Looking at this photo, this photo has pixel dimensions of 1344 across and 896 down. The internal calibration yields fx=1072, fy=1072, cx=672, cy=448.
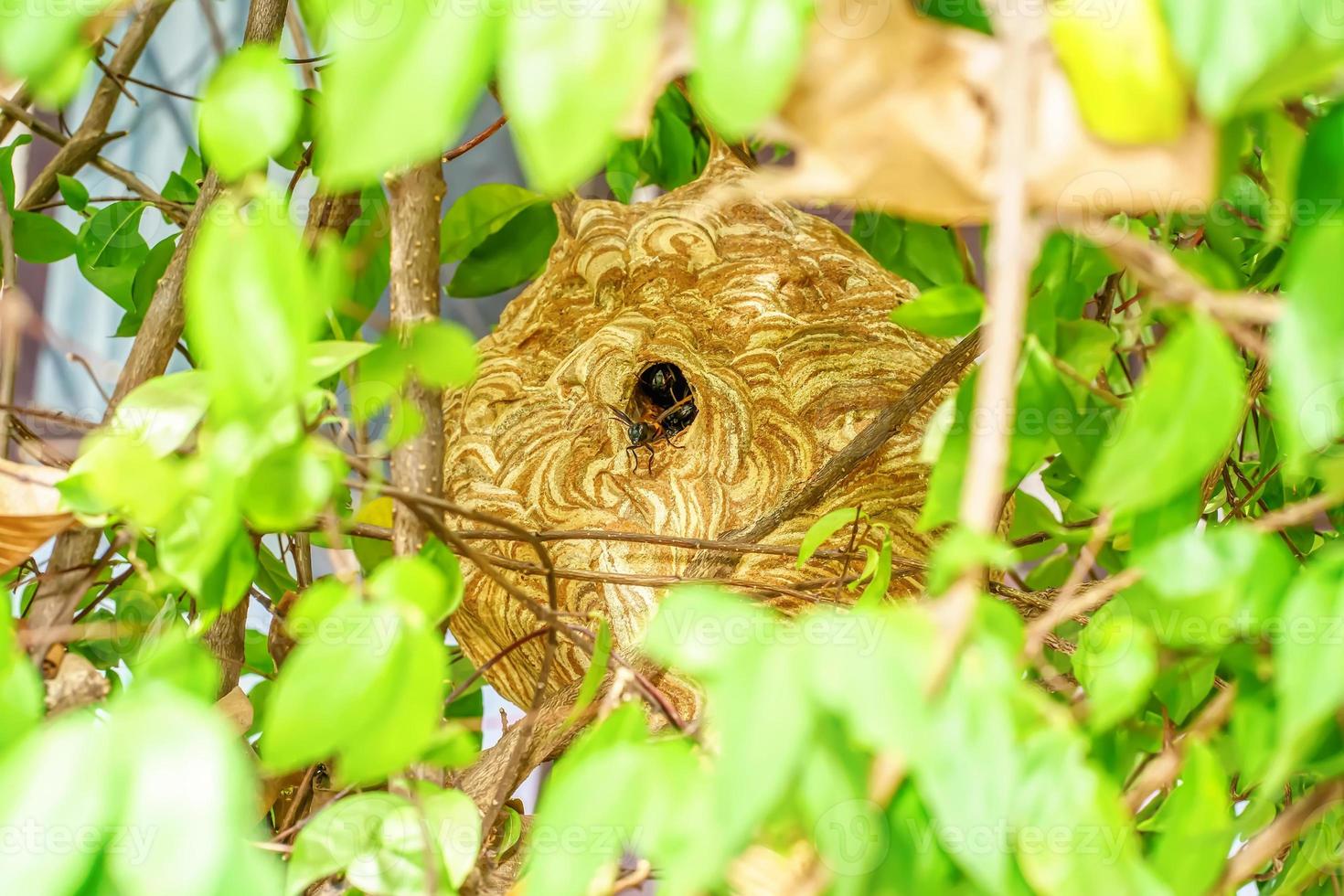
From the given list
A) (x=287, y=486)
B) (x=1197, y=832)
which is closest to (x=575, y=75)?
(x=287, y=486)

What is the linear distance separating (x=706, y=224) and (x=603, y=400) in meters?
0.19

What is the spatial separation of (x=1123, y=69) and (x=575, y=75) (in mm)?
109

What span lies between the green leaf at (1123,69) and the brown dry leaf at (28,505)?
34 centimetres

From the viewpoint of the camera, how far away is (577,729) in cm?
70

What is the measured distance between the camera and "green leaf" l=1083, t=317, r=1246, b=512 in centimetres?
23

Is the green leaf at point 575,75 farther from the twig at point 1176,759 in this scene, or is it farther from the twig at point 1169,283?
the twig at point 1176,759

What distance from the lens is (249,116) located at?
0.27 m

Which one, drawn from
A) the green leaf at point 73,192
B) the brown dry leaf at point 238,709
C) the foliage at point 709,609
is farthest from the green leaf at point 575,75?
the green leaf at point 73,192

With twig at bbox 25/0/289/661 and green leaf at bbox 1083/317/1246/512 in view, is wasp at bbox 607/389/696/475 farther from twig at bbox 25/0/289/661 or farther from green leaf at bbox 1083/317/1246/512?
green leaf at bbox 1083/317/1246/512

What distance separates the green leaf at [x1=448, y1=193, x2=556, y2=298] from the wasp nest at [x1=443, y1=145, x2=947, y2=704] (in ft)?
0.17

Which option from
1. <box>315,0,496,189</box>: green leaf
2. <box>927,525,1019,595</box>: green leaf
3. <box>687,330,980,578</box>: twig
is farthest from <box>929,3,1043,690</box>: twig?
<box>687,330,980,578</box>: twig

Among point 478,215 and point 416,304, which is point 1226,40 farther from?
point 478,215

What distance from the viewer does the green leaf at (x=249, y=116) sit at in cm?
26

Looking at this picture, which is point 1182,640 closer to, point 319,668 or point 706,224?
point 319,668
